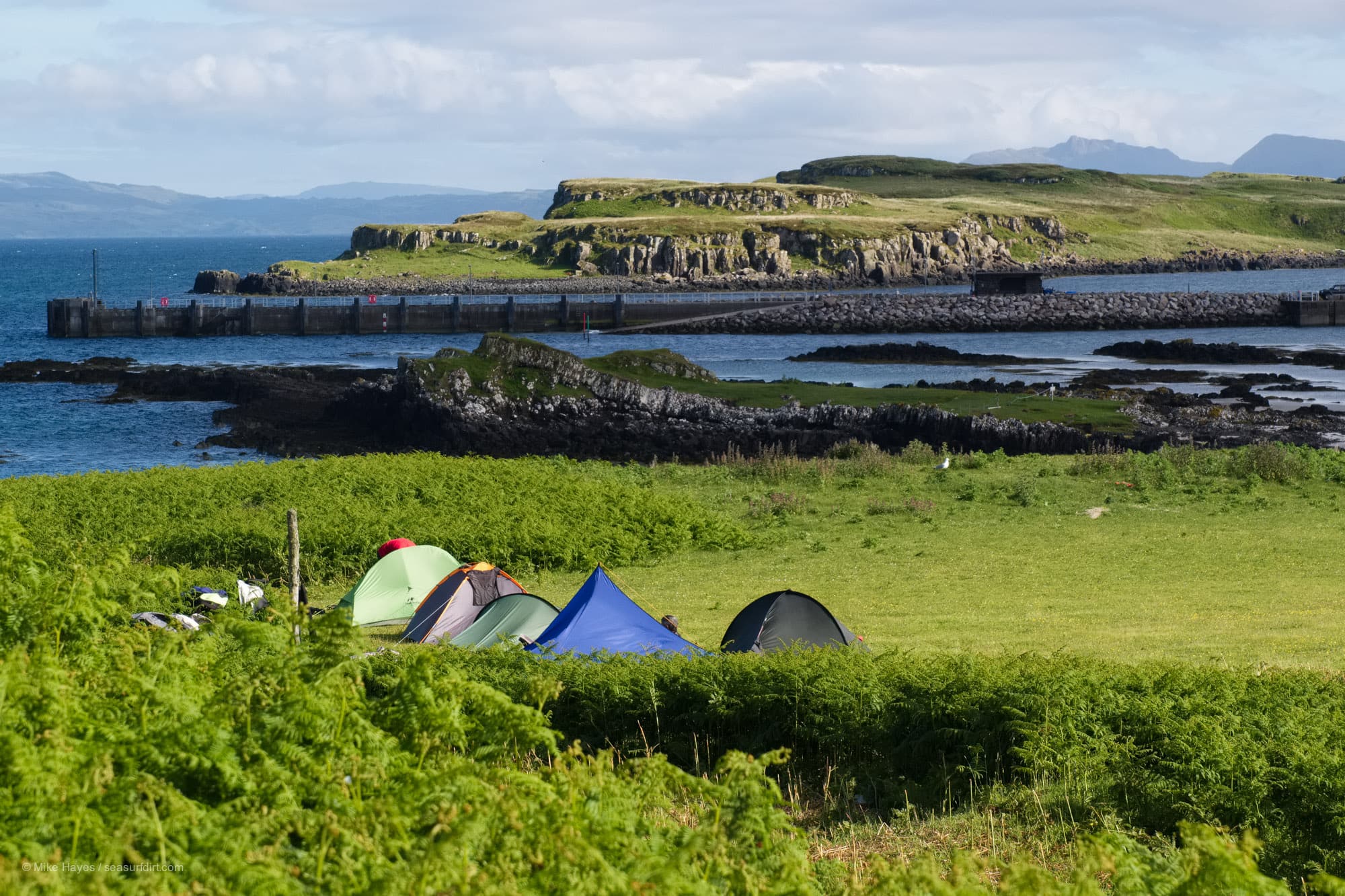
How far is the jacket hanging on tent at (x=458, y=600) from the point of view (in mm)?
20719

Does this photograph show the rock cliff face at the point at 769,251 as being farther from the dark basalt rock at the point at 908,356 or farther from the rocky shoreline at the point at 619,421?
the rocky shoreline at the point at 619,421

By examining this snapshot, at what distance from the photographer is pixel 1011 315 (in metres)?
103

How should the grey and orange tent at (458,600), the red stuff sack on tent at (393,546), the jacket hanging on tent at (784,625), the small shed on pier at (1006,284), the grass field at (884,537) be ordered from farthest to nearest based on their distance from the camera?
the small shed on pier at (1006,284) < the red stuff sack on tent at (393,546) < the grey and orange tent at (458,600) < the grass field at (884,537) < the jacket hanging on tent at (784,625)

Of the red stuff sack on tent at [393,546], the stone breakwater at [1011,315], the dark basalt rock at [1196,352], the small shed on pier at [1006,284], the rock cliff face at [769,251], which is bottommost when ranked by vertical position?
the red stuff sack on tent at [393,546]

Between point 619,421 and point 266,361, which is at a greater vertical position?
point 266,361

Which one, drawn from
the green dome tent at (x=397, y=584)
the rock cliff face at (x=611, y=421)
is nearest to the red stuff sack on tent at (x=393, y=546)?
the green dome tent at (x=397, y=584)

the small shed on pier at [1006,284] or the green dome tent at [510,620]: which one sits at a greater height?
the small shed on pier at [1006,284]

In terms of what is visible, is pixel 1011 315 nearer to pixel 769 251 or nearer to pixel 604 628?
pixel 769 251

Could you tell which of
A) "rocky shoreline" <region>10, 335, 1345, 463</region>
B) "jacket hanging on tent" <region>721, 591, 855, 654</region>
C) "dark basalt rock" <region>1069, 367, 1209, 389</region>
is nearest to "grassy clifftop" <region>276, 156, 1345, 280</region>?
"dark basalt rock" <region>1069, 367, 1209, 389</region>

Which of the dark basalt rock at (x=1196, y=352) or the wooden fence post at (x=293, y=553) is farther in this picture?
the dark basalt rock at (x=1196, y=352)

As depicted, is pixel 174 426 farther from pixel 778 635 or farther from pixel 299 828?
pixel 299 828

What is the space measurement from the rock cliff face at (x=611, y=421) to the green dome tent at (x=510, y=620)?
21.9 m

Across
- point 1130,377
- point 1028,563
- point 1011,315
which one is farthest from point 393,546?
point 1011,315

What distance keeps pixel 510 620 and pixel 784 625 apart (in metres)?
4.46
